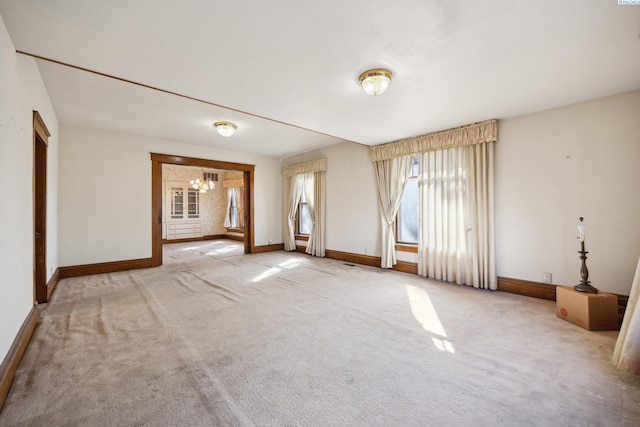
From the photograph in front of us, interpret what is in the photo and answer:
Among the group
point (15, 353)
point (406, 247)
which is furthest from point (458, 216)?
point (15, 353)

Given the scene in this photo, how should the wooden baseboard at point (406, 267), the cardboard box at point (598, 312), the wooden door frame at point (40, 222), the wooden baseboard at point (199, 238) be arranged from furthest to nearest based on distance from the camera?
the wooden baseboard at point (199, 238) < the wooden baseboard at point (406, 267) < the wooden door frame at point (40, 222) < the cardboard box at point (598, 312)

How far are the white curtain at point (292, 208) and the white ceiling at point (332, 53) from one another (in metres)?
3.37

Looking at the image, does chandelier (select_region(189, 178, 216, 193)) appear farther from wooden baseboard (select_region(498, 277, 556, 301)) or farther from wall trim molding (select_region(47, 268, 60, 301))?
wooden baseboard (select_region(498, 277, 556, 301))

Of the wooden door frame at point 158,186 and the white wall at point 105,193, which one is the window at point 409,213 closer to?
the wooden door frame at point 158,186

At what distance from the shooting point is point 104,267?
16.1 feet

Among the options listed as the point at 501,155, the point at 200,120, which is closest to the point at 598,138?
the point at 501,155

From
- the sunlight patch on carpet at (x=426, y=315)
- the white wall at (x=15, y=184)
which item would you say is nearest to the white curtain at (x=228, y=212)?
the white wall at (x=15, y=184)

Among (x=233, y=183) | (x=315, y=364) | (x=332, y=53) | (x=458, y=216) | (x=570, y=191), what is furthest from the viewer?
(x=233, y=183)

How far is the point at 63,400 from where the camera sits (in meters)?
1.61

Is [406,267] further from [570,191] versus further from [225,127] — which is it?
[225,127]

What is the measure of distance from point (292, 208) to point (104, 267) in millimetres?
4159

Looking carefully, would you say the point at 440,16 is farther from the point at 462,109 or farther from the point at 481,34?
the point at 462,109

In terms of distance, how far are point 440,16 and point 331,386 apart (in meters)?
2.64

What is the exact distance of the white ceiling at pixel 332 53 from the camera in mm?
1812
